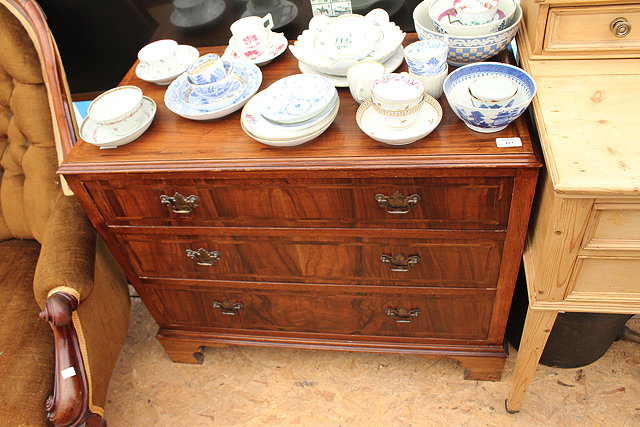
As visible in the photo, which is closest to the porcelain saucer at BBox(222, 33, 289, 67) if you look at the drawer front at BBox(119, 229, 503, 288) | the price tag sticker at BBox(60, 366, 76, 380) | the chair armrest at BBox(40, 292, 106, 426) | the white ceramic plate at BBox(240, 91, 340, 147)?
the white ceramic plate at BBox(240, 91, 340, 147)

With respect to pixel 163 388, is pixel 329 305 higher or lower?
higher

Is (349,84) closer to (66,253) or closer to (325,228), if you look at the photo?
(325,228)

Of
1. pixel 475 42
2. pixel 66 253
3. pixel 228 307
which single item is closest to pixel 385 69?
pixel 475 42

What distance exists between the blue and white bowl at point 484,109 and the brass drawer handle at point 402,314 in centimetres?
55

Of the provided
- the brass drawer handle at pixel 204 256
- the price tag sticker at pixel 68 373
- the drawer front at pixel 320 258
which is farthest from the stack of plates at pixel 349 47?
the price tag sticker at pixel 68 373

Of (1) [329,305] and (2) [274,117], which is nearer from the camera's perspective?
(2) [274,117]

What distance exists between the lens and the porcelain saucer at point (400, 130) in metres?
1.05

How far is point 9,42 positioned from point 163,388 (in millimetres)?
1103

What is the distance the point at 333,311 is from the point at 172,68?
786mm

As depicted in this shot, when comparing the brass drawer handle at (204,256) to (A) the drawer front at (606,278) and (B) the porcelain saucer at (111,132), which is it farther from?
(A) the drawer front at (606,278)

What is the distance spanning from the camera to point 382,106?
107 centimetres

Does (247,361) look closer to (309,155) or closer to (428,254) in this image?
(428,254)

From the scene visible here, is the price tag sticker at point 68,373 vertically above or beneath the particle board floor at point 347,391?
above

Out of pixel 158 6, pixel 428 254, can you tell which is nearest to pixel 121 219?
pixel 158 6
